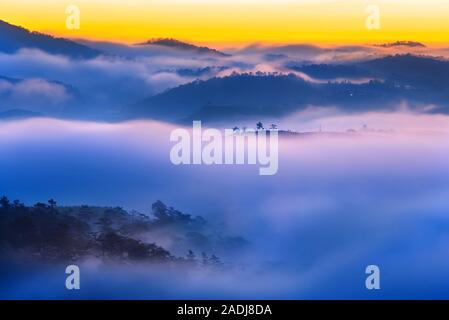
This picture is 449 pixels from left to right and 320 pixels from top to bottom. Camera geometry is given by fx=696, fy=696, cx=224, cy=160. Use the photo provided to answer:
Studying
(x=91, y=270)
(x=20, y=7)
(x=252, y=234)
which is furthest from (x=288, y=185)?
(x=20, y=7)

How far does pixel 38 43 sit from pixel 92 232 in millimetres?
885

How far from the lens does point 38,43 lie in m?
3.13

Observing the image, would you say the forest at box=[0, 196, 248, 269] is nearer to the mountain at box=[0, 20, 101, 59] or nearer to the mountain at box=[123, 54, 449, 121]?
the mountain at box=[123, 54, 449, 121]

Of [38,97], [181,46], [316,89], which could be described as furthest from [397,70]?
[38,97]

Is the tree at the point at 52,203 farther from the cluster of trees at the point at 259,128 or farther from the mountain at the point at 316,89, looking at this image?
the cluster of trees at the point at 259,128

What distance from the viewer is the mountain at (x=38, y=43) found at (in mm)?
3111

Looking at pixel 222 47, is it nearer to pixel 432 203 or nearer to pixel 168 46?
pixel 168 46

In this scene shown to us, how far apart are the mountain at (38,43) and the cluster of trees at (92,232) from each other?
68 centimetres

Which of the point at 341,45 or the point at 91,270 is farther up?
the point at 341,45

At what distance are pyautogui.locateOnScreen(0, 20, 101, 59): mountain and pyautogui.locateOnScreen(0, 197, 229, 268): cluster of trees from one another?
684 mm

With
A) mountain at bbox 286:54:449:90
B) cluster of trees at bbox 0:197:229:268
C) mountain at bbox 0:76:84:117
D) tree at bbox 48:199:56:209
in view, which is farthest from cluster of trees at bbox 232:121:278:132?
tree at bbox 48:199:56:209

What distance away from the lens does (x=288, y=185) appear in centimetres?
309

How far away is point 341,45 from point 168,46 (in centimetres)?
77

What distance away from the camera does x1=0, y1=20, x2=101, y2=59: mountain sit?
3111mm
